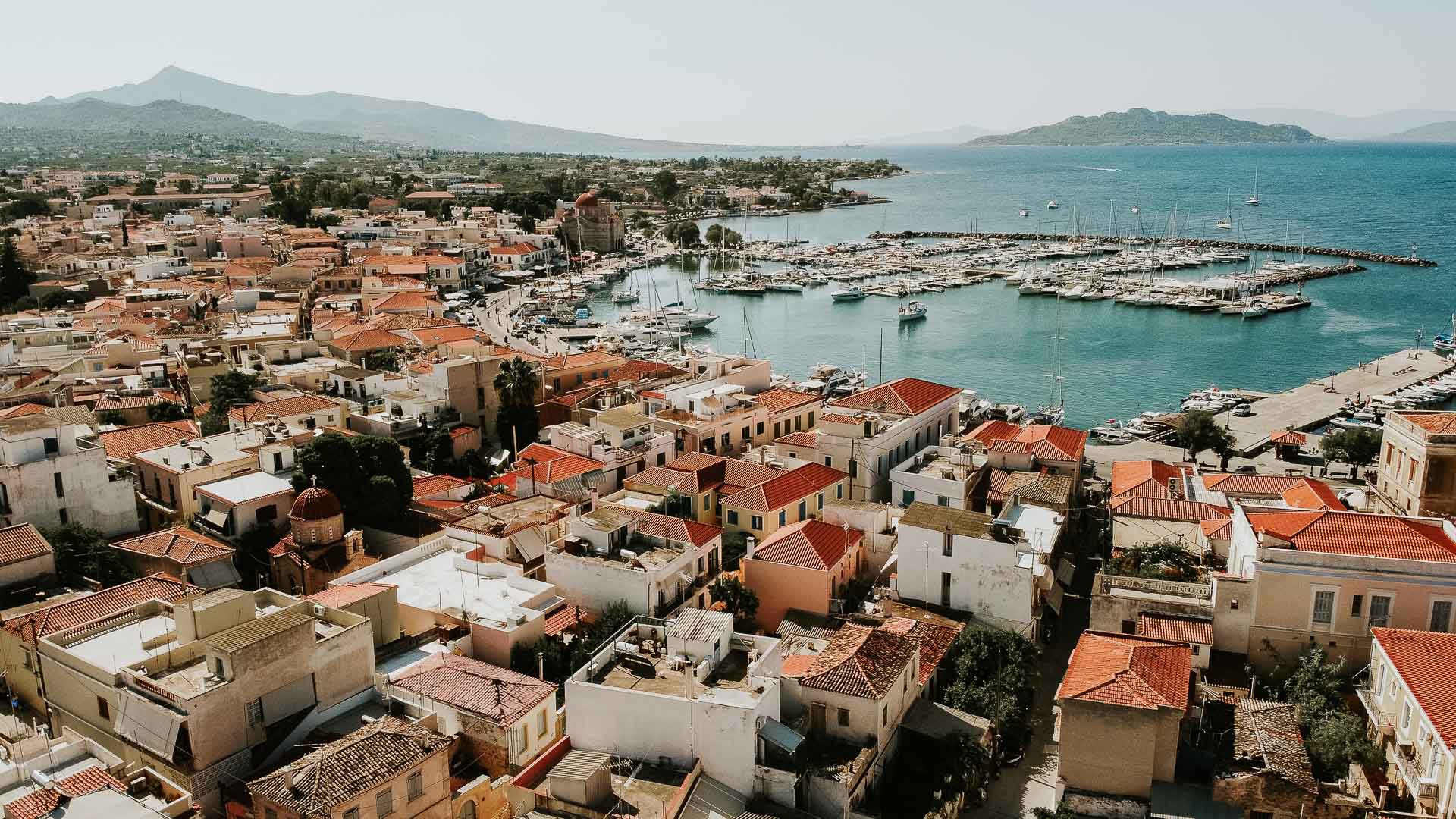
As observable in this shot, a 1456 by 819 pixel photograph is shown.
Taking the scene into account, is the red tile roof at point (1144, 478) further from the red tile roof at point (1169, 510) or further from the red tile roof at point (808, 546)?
the red tile roof at point (808, 546)

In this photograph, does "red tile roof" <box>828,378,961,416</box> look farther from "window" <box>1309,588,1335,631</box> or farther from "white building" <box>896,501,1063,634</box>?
"window" <box>1309,588,1335,631</box>

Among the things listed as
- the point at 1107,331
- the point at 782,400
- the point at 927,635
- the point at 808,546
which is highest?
the point at 782,400

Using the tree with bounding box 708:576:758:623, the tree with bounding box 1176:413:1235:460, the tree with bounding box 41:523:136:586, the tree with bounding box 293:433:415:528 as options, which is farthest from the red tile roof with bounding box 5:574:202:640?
the tree with bounding box 1176:413:1235:460

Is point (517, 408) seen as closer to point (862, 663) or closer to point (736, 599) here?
point (736, 599)

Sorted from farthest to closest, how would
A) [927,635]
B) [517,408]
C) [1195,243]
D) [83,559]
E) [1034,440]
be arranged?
[1195,243] < [517,408] < [1034,440] < [83,559] < [927,635]

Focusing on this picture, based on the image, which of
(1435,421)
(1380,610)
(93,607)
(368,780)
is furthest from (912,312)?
(368,780)
